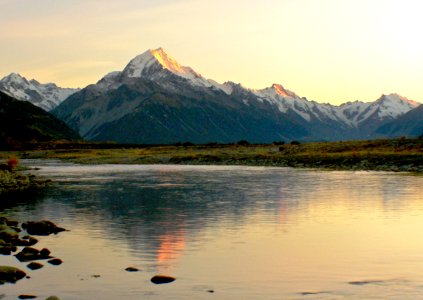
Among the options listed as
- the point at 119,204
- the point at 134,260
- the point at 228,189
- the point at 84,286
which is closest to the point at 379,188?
the point at 228,189

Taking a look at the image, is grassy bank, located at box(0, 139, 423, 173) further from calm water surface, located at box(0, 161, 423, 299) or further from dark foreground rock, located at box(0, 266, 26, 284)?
dark foreground rock, located at box(0, 266, 26, 284)

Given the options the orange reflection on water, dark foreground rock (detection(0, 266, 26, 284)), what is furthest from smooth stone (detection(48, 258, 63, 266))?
the orange reflection on water

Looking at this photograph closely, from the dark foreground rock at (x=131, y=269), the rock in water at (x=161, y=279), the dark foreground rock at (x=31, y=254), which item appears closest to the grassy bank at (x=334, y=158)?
the dark foreground rock at (x=31, y=254)

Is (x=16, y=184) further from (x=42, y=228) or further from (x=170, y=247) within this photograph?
(x=170, y=247)

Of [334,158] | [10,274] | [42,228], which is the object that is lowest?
[10,274]

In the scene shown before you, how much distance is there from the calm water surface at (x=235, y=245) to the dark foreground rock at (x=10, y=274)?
2.14 feet

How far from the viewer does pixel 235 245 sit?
35.0 m

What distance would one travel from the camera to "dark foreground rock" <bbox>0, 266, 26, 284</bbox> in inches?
1059

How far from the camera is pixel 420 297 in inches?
940

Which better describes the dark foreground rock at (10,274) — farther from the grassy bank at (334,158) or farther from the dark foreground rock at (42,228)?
the grassy bank at (334,158)

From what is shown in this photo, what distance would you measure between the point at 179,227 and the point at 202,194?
25.2 m

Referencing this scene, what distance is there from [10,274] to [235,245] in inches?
503

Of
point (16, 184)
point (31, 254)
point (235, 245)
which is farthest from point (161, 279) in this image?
point (16, 184)

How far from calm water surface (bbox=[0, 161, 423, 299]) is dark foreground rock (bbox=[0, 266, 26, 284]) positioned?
0.65 m
